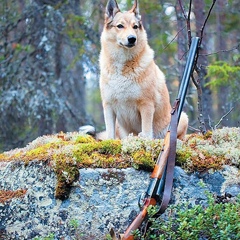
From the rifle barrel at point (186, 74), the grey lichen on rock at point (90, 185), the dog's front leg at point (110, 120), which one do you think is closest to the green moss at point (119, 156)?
the grey lichen on rock at point (90, 185)

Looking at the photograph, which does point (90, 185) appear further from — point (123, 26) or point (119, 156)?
point (123, 26)

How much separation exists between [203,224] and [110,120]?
271 cm

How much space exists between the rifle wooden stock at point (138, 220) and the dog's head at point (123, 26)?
2683mm

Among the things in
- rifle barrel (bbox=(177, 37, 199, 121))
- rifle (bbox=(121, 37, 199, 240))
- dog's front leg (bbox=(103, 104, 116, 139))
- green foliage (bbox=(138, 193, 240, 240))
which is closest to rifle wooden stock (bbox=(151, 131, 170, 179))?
rifle (bbox=(121, 37, 199, 240))

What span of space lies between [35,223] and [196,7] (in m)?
7.03

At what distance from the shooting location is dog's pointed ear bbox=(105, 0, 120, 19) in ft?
20.3

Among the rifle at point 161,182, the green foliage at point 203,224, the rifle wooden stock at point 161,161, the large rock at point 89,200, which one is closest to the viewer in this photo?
the green foliage at point 203,224

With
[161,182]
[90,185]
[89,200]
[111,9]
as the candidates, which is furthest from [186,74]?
[111,9]

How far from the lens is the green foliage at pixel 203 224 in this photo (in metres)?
3.59

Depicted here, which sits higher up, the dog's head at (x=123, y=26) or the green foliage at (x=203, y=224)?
the dog's head at (x=123, y=26)

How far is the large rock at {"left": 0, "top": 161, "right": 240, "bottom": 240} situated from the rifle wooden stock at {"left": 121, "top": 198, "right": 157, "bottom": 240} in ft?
1.21

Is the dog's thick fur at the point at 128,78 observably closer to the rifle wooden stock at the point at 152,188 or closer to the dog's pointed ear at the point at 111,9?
the dog's pointed ear at the point at 111,9

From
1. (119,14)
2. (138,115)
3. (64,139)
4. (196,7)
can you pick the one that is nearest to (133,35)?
(119,14)

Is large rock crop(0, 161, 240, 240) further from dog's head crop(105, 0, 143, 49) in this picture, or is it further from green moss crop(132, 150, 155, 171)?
dog's head crop(105, 0, 143, 49)
